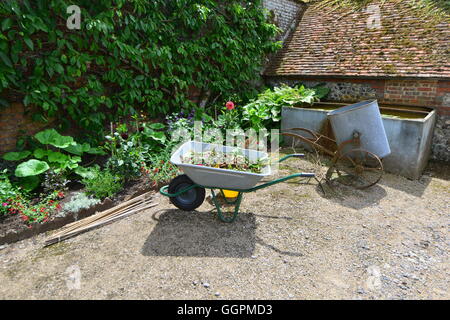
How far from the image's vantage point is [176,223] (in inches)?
126

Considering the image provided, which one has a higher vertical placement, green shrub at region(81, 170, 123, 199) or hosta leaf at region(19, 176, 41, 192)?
hosta leaf at region(19, 176, 41, 192)

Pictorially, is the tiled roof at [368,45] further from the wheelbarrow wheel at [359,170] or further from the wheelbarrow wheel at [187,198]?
the wheelbarrow wheel at [187,198]

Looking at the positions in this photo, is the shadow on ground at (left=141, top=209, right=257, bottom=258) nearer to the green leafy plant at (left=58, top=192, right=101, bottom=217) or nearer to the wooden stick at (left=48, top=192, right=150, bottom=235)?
the wooden stick at (left=48, top=192, right=150, bottom=235)

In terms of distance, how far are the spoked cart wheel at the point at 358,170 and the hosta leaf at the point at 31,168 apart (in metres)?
3.84

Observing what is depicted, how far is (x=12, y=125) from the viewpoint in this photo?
3977 mm

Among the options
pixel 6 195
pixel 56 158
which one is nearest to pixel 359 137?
pixel 56 158

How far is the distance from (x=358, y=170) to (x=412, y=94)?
250 cm

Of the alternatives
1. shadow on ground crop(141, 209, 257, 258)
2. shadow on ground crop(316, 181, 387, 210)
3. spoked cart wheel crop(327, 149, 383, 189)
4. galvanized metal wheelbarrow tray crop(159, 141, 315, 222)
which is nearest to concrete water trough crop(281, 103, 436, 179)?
spoked cart wheel crop(327, 149, 383, 189)

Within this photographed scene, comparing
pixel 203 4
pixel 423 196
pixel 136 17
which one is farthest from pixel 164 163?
pixel 423 196

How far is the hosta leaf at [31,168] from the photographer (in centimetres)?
335

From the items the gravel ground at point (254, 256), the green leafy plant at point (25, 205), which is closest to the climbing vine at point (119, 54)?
the green leafy plant at point (25, 205)

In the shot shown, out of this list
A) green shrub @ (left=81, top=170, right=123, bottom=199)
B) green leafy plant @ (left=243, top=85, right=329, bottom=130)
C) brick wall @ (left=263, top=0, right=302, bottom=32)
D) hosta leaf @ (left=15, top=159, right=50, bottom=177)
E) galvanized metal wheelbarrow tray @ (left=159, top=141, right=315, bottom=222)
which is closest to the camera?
galvanized metal wheelbarrow tray @ (left=159, top=141, right=315, bottom=222)

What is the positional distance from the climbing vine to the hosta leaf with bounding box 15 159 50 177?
0.85 m

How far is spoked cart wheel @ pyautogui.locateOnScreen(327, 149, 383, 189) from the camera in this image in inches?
163
